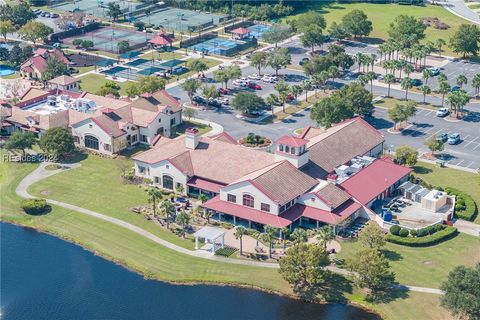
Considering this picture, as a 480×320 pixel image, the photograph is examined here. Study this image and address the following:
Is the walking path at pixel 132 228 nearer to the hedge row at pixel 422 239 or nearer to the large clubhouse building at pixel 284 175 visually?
the large clubhouse building at pixel 284 175

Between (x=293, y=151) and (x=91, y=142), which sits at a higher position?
(x=293, y=151)

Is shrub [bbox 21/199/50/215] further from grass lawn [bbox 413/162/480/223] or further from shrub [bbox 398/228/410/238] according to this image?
grass lawn [bbox 413/162/480/223]

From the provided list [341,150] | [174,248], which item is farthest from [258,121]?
[174,248]

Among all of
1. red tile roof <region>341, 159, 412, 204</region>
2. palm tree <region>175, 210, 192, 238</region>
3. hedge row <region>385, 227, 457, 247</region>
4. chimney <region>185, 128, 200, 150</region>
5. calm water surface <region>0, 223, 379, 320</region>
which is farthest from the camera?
chimney <region>185, 128, 200, 150</region>

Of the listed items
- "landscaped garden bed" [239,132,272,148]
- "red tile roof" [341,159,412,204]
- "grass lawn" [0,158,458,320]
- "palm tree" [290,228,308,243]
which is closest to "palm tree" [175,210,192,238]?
"grass lawn" [0,158,458,320]

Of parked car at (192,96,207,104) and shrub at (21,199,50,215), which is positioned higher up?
parked car at (192,96,207,104)

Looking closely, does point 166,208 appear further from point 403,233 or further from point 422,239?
point 422,239

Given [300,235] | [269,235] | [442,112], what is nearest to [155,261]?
[269,235]
